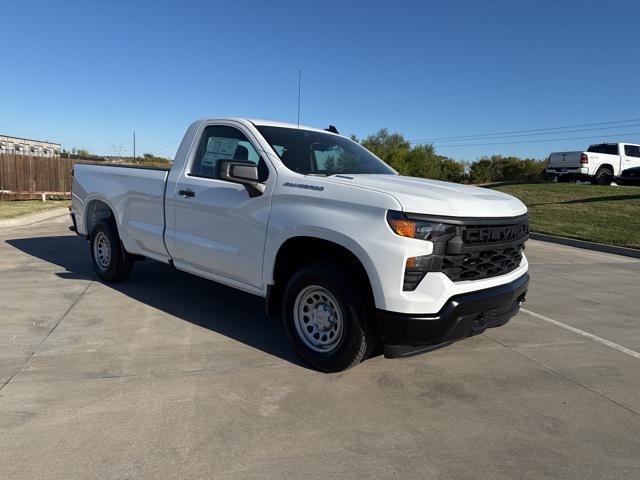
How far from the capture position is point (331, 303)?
388 cm

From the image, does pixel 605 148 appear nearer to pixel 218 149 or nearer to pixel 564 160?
pixel 564 160

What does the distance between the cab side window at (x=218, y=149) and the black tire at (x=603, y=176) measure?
22915 mm

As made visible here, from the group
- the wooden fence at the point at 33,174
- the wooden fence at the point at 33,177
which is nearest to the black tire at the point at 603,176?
the wooden fence at the point at 33,177

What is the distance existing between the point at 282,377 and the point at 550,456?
1.88 m

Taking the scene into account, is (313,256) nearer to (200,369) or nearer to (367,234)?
(367,234)

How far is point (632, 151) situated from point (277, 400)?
2567 cm

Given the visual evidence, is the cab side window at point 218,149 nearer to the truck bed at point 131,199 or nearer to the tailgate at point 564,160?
the truck bed at point 131,199

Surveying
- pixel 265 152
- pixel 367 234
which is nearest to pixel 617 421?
pixel 367 234

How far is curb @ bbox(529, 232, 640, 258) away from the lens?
11.6 meters

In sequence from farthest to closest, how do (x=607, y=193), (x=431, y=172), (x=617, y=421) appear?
(x=431, y=172)
(x=607, y=193)
(x=617, y=421)

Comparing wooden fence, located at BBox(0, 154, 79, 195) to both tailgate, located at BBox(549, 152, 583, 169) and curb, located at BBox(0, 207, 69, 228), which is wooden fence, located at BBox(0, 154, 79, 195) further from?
tailgate, located at BBox(549, 152, 583, 169)

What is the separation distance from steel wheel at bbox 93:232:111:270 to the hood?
145 inches

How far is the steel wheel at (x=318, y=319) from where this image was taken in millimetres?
3889

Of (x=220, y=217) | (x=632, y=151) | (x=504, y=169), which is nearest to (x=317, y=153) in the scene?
(x=220, y=217)
